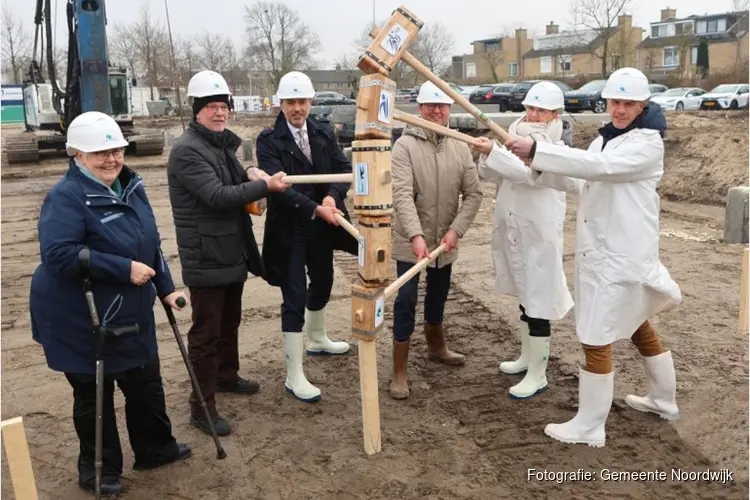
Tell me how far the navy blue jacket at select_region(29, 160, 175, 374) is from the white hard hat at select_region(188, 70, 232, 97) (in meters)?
0.79

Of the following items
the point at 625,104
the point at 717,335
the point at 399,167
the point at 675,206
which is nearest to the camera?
the point at 625,104

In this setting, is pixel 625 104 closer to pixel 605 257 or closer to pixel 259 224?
pixel 605 257

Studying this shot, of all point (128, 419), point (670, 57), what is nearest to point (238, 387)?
point (128, 419)

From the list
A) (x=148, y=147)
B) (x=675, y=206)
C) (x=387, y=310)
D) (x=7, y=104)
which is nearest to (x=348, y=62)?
(x=7, y=104)

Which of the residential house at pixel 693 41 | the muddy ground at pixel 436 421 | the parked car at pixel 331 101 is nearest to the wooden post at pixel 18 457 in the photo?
the muddy ground at pixel 436 421

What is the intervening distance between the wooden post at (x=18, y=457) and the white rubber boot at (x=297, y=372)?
193 centimetres

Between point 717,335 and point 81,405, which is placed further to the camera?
point 717,335

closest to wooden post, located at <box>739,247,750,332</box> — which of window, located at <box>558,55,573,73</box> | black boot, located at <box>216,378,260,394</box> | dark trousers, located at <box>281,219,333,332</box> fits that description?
dark trousers, located at <box>281,219,333,332</box>

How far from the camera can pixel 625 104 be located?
3895mm

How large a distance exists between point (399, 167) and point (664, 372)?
2098 mm

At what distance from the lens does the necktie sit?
475 centimetres

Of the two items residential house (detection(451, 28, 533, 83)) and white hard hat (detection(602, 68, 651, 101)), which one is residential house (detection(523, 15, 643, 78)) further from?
white hard hat (detection(602, 68, 651, 101))

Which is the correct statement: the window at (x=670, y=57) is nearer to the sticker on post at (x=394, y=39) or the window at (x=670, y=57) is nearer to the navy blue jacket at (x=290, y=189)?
the navy blue jacket at (x=290, y=189)

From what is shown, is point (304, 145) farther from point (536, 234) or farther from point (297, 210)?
point (536, 234)
